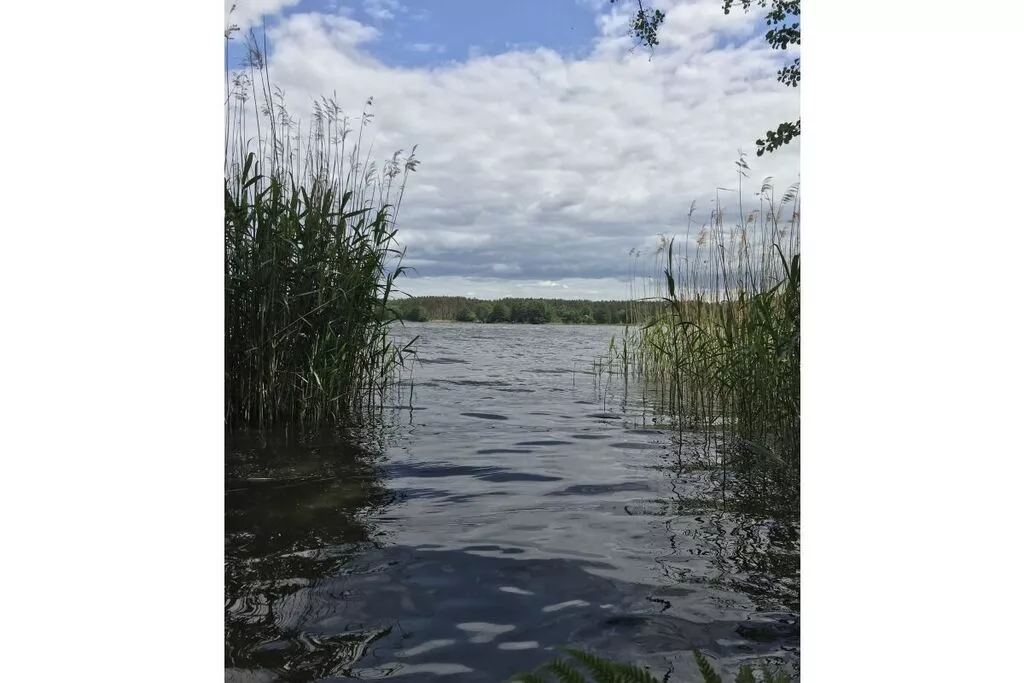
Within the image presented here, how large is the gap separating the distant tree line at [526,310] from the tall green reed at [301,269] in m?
0.31

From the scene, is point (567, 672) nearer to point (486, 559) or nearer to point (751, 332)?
point (486, 559)

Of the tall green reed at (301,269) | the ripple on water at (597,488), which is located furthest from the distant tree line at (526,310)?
the ripple on water at (597,488)

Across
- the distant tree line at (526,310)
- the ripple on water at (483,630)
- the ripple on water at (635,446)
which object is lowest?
the ripple on water at (483,630)

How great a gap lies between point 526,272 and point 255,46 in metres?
1.57

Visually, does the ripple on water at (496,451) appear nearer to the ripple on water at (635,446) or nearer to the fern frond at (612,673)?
the ripple on water at (635,446)

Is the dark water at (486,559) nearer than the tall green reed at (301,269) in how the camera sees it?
Yes

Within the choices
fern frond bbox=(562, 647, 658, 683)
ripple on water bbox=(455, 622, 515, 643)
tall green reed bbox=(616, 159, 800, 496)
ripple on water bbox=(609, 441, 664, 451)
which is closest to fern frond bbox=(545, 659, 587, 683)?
fern frond bbox=(562, 647, 658, 683)

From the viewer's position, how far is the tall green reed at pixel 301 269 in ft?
9.95

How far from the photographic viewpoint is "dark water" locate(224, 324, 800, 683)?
1258 millimetres

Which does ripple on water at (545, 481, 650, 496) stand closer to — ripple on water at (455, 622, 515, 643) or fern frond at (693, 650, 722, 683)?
ripple on water at (455, 622, 515, 643)

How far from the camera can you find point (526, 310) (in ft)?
35.2

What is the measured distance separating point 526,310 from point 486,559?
9.12 m
